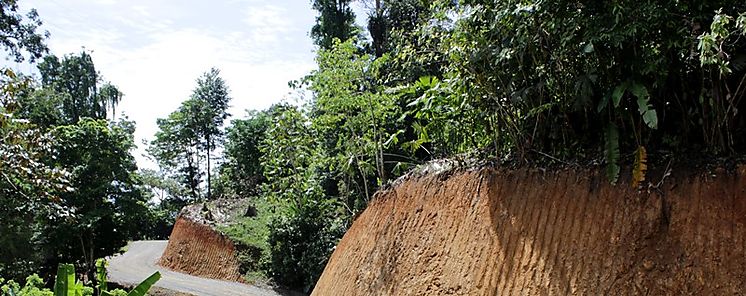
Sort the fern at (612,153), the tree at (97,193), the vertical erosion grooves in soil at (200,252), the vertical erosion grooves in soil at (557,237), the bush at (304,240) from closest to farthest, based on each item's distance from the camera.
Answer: the vertical erosion grooves in soil at (557,237)
the fern at (612,153)
the bush at (304,240)
the tree at (97,193)
the vertical erosion grooves in soil at (200,252)

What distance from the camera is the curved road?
59.0 ft

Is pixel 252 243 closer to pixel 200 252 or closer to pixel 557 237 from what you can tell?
pixel 200 252

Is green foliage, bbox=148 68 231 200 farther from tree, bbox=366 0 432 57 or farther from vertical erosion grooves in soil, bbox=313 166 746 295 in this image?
vertical erosion grooves in soil, bbox=313 166 746 295

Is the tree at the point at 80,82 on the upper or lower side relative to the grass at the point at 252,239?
upper

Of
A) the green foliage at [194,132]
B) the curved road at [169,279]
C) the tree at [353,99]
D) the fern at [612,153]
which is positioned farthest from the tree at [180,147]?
the fern at [612,153]

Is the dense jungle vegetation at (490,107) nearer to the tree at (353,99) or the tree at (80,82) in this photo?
the tree at (353,99)

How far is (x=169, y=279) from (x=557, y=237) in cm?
1848

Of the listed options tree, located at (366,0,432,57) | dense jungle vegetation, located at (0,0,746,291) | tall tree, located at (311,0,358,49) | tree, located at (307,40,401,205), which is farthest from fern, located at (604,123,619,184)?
tall tree, located at (311,0,358,49)

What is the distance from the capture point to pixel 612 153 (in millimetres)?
4637

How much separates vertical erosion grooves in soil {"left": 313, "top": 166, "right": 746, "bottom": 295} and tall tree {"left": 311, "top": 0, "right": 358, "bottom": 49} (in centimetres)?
1687

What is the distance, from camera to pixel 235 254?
21312mm

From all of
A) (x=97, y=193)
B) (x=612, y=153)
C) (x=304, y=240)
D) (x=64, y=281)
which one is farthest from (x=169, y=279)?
(x=612, y=153)

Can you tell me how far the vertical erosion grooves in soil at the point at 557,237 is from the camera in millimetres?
4160

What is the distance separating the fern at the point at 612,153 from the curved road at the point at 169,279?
1472 cm
